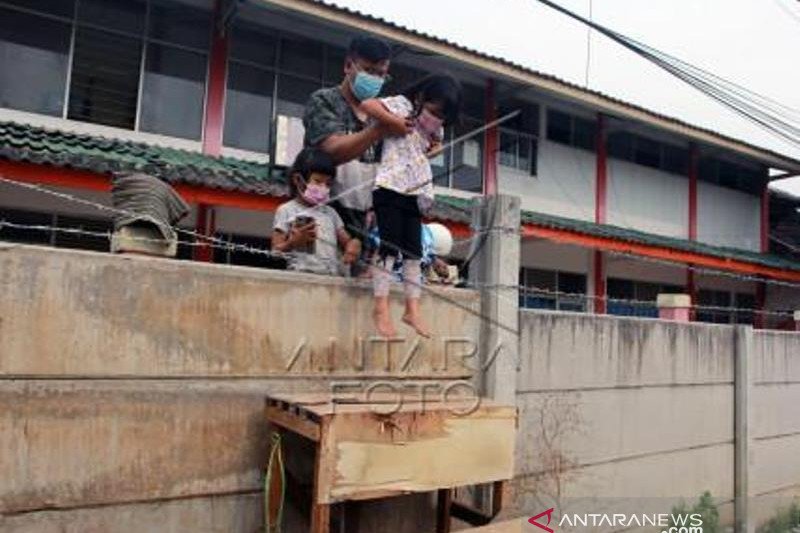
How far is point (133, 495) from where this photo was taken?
3.09 metres

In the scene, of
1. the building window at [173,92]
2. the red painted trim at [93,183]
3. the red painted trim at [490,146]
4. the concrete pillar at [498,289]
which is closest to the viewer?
the concrete pillar at [498,289]

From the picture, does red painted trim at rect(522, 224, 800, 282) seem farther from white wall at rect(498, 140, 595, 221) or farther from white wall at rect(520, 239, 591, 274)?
white wall at rect(498, 140, 595, 221)

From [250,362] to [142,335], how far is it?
546 mm

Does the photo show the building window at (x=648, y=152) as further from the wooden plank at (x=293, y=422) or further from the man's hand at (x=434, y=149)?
the wooden plank at (x=293, y=422)

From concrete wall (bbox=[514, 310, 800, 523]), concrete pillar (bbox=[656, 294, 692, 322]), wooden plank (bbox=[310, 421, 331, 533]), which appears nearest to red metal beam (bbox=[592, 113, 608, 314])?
concrete wall (bbox=[514, 310, 800, 523])

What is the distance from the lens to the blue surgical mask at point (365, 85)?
361 cm

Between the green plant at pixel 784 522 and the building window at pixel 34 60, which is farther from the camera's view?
the building window at pixel 34 60

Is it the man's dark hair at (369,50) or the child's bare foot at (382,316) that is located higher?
the man's dark hair at (369,50)

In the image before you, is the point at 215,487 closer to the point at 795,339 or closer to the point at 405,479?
the point at 405,479

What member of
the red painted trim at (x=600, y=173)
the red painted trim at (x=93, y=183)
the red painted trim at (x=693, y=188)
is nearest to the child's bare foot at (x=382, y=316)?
the red painted trim at (x=93, y=183)

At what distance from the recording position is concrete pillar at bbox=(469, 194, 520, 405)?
4.50m

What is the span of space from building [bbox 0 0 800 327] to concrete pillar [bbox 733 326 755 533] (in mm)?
485

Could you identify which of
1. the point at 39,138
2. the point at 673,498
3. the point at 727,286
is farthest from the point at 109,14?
the point at 727,286

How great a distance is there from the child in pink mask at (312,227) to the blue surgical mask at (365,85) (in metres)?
0.40
